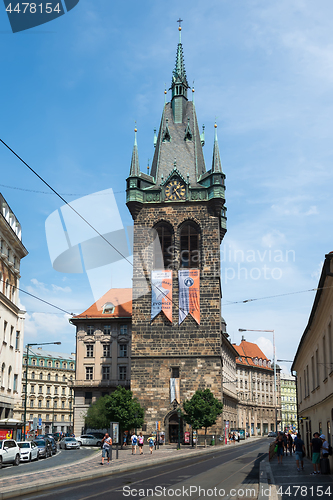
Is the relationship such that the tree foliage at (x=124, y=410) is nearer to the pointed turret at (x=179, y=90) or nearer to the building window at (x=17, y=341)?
the building window at (x=17, y=341)

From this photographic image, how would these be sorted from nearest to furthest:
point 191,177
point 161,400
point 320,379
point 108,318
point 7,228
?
point 320,379
point 7,228
point 161,400
point 191,177
point 108,318

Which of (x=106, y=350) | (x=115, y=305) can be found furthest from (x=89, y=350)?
(x=115, y=305)

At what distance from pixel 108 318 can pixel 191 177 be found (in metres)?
Answer: 24.4

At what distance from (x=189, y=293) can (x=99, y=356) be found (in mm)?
23009

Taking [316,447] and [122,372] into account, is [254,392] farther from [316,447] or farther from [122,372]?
[316,447]

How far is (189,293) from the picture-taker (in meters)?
58.3

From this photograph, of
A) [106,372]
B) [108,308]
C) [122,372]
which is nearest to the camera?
[122,372]

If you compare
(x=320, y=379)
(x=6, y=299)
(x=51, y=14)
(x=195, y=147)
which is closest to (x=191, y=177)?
(x=195, y=147)

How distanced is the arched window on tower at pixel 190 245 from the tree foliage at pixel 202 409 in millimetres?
14114

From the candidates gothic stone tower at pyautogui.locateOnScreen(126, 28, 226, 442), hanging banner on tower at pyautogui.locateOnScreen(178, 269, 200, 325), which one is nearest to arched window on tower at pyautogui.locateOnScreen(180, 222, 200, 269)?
gothic stone tower at pyautogui.locateOnScreen(126, 28, 226, 442)

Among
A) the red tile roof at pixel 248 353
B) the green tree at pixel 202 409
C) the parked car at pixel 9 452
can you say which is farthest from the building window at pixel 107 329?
the red tile roof at pixel 248 353

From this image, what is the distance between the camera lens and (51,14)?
12.8 m

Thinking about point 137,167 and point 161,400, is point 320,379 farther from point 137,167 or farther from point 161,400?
point 137,167

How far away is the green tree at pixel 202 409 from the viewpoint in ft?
170
